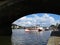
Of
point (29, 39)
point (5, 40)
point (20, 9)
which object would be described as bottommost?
point (29, 39)

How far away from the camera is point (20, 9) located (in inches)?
567

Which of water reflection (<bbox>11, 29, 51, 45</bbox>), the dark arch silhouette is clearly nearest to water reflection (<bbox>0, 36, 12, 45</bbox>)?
the dark arch silhouette

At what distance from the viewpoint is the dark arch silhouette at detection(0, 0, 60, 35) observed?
484 inches

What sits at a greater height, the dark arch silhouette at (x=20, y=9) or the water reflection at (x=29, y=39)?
the dark arch silhouette at (x=20, y=9)

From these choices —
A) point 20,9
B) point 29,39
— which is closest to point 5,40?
point 20,9

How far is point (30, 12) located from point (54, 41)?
5.54m

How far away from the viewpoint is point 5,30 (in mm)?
17125

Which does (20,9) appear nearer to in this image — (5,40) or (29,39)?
(5,40)

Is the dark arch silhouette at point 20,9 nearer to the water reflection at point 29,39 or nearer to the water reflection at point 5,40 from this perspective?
the water reflection at point 5,40

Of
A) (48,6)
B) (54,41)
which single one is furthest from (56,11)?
(54,41)

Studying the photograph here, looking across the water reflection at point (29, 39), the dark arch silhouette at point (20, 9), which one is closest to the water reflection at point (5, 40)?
the dark arch silhouette at point (20, 9)

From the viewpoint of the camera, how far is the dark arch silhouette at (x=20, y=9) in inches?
484

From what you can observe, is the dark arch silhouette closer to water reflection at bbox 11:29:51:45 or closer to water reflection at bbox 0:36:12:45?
water reflection at bbox 0:36:12:45

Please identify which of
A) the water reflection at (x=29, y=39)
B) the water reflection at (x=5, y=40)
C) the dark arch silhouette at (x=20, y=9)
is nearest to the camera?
the dark arch silhouette at (x=20, y=9)
